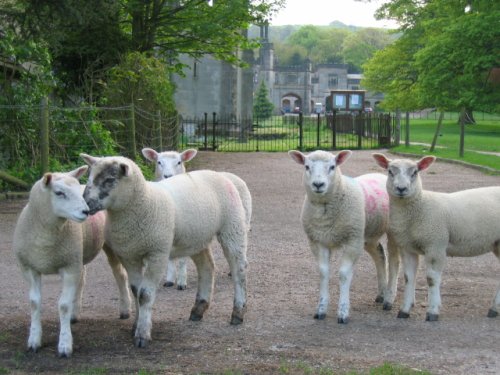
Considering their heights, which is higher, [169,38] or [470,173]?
[169,38]

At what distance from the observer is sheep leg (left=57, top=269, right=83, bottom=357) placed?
5.98 metres

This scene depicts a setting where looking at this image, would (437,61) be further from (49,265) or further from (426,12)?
(426,12)

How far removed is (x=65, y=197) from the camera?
19.9 ft

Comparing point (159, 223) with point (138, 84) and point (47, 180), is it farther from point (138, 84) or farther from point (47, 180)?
point (138, 84)

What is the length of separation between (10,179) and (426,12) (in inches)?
1546

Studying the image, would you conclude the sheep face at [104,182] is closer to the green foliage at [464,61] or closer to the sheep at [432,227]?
the sheep at [432,227]

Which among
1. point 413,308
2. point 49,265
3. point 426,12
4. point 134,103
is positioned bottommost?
Answer: point 413,308

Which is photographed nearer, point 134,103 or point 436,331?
point 436,331

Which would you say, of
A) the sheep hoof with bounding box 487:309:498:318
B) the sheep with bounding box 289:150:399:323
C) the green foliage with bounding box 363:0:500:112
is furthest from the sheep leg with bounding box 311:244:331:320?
the green foliage with bounding box 363:0:500:112

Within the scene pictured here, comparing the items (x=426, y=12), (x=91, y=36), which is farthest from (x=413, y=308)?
(x=426, y=12)

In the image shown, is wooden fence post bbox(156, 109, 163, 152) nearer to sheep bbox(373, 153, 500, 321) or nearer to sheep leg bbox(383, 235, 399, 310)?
sheep leg bbox(383, 235, 399, 310)

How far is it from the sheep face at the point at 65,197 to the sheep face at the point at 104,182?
0.09 meters

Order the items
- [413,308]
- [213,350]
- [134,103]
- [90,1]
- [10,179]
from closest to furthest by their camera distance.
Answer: [213,350] → [413,308] → [90,1] → [10,179] → [134,103]

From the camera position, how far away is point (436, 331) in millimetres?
6785
